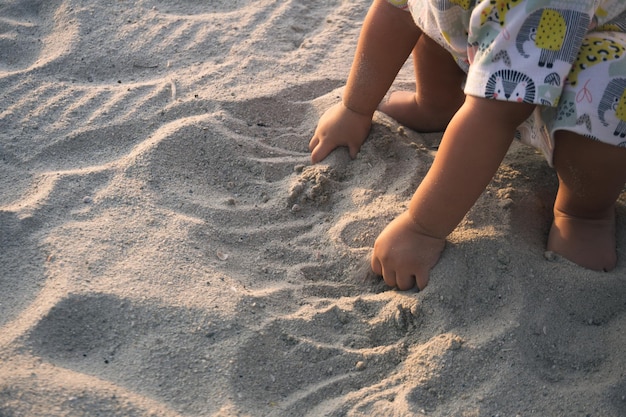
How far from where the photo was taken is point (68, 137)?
2.31 metres

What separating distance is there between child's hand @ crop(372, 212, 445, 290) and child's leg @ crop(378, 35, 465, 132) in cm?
63

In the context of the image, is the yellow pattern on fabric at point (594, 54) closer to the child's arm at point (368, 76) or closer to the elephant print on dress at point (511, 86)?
the elephant print on dress at point (511, 86)

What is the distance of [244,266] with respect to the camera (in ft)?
6.36

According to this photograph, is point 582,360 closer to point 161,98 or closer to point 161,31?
point 161,98

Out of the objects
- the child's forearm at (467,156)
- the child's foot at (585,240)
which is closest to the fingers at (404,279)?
the child's forearm at (467,156)

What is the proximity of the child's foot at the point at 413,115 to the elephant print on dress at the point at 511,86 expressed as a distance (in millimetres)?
786

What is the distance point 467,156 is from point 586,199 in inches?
15.8

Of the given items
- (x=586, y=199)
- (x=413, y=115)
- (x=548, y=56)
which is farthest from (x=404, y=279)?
(x=413, y=115)

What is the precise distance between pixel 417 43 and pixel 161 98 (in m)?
0.83

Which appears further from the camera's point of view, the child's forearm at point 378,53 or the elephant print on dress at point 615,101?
the child's forearm at point 378,53

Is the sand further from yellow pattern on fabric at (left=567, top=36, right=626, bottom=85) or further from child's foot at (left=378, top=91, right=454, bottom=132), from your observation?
yellow pattern on fabric at (left=567, top=36, right=626, bottom=85)

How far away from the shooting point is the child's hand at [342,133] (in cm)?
231

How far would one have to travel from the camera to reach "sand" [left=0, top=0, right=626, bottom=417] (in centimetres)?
159

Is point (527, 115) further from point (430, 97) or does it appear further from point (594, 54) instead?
point (430, 97)
